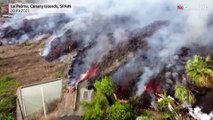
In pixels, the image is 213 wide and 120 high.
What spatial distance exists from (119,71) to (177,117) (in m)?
2.87

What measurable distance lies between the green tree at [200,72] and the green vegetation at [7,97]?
6644 mm

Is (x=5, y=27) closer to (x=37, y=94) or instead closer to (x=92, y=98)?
(x=37, y=94)

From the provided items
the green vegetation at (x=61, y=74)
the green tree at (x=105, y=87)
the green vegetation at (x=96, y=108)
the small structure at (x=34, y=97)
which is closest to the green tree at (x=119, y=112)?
the green vegetation at (x=96, y=108)

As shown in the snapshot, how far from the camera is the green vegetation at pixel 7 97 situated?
12.2m

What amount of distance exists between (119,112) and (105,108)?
68 cm

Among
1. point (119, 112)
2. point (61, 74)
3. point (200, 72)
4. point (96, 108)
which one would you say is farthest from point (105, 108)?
point (200, 72)

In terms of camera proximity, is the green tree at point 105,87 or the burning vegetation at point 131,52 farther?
the green tree at point 105,87

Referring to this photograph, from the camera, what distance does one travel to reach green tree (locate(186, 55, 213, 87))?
11.6 m

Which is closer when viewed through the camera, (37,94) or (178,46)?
(37,94)

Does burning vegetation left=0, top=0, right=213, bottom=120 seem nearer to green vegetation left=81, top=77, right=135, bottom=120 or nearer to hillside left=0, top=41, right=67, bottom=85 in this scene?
green vegetation left=81, top=77, right=135, bottom=120

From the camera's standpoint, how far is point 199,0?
598 inches

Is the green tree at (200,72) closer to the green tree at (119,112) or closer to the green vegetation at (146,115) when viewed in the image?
the green vegetation at (146,115)

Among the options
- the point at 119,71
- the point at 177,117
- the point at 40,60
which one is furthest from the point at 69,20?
the point at 177,117

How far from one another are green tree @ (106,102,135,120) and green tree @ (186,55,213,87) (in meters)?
2.58
